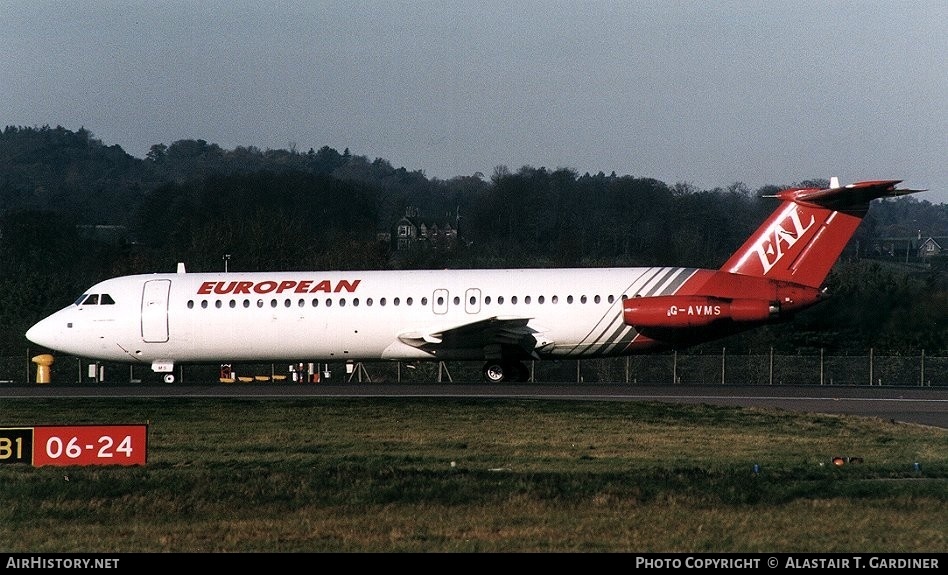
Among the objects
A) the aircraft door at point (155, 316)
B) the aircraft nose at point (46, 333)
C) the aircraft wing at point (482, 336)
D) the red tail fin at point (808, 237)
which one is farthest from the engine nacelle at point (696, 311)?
the aircraft nose at point (46, 333)

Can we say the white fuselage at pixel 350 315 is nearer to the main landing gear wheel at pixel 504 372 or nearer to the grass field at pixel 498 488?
the main landing gear wheel at pixel 504 372

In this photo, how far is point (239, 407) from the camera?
2809cm

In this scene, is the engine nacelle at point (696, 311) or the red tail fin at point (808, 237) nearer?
the engine nacelle at point (696, 311)

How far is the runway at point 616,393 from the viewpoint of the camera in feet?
95.7

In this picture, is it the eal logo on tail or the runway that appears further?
the eal logo on tail

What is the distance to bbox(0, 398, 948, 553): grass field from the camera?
1367 centimetres

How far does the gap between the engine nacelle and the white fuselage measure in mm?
547

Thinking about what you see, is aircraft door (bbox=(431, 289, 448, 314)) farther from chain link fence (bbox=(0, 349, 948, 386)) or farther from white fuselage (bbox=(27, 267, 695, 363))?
chain link fence (bbox=(0, 349, 948, 386))

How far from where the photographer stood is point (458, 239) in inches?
3307

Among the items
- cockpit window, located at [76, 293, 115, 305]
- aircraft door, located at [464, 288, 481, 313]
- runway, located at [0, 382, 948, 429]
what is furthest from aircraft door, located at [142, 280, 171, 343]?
aircraft door, located at [464, 288, 481, 313]

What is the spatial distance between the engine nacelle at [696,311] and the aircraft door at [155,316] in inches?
504
